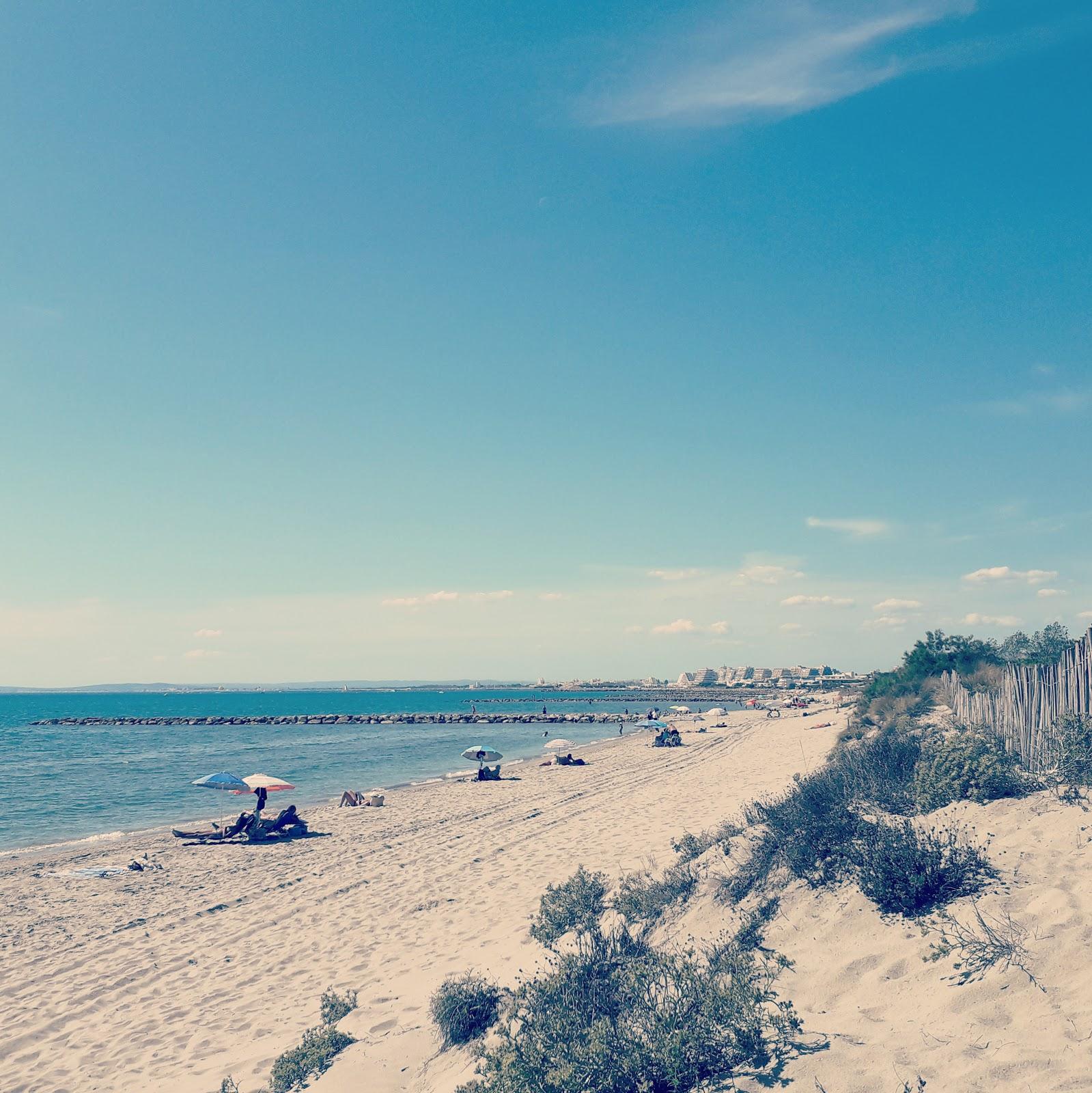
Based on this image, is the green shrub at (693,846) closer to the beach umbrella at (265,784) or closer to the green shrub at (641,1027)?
the green shrub at (641,1027)

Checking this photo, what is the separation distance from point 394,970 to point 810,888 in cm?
510

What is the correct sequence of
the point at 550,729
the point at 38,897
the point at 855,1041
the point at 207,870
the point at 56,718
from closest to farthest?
the point at 855,1041 < the point at 38,897 < the point at 207,870 < the point at 550,729 < the point at 56,718

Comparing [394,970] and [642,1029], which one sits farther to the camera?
[394,970]

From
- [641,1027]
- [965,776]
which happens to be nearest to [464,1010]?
[641,1027]

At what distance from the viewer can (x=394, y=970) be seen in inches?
340

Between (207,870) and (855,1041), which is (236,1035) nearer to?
(855,1041)

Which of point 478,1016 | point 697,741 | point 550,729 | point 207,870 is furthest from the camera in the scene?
point 550,729

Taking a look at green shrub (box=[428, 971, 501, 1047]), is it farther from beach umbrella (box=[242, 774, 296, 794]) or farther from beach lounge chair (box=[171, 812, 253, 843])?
beach umbrella (box=[242, 774, 296, 794])

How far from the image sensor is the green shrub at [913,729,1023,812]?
7.85m

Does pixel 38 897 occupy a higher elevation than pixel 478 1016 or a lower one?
lower

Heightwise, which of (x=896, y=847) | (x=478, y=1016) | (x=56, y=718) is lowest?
(x=56, y=718)

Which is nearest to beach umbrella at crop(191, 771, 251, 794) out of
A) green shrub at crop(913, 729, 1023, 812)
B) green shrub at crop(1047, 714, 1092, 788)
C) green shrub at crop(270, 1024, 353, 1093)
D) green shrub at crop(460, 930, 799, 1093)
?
green shrub at crop(270, 1024, 353, 1093)

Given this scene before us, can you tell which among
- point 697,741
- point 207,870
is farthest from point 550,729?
point 207,870

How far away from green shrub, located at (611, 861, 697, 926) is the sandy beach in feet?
3.91
